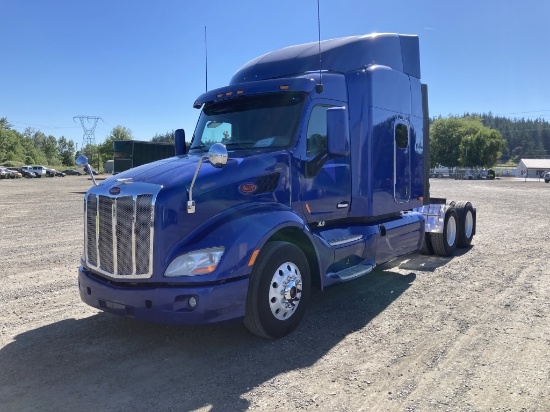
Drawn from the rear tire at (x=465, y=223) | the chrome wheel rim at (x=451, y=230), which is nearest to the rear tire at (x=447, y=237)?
the chrome wheel rim at (x=451, y=230)

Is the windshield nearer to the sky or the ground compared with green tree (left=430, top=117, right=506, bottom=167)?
nearer to the ground

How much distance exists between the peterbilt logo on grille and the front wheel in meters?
0.60

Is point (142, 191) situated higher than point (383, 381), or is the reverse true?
point (142, 191)

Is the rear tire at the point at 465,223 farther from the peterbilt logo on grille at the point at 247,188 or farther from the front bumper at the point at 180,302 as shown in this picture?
the front bumper at the point at 180,302

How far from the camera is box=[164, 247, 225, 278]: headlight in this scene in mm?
4156

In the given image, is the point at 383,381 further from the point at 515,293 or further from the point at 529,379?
the point at 515,293

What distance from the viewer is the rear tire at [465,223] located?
32.9 ft

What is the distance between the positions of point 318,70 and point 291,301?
3.22 meters

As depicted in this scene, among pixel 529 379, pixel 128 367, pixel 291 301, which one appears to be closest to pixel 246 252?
pixel 291 301

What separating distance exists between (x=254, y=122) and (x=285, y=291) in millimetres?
2154

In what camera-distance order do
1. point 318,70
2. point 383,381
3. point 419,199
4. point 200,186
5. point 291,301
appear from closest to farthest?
point 383,381
point 200,186
point 291,301
point 318,70
point 419,199

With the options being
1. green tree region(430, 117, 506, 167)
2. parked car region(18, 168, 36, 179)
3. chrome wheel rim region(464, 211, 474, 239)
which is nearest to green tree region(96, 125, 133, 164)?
parked car region(18, 168, 36, 179)

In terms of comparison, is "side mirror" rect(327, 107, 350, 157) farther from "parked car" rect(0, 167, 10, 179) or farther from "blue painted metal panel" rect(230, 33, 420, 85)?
"parked car" rect(0, 167, 10, 179)

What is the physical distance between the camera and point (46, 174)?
7681cm
